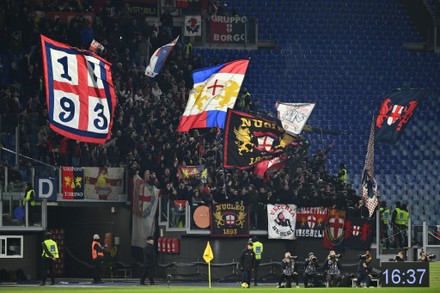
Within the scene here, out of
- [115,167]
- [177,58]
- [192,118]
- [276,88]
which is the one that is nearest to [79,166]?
[115,167]

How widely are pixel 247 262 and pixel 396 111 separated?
39.8 feet

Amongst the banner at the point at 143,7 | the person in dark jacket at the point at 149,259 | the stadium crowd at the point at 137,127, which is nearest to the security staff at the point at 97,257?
the person in dark jacket at the point at 149,259

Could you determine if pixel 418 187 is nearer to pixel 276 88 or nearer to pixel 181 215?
pixel 276 88

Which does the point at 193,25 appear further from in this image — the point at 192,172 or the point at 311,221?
the point at 311,221

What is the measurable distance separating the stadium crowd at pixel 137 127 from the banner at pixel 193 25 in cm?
360

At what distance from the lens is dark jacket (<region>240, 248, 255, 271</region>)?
4362cm

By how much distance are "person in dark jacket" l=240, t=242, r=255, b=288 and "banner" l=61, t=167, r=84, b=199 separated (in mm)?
6496

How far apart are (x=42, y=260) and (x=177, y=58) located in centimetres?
1180

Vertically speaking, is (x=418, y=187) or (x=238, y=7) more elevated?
(x=238, y=7)

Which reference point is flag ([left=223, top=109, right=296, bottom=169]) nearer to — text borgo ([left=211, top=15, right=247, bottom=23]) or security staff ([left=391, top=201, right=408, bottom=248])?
security staff ([left=391, top=201, right=408, bottom=248])

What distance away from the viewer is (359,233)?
48656 millimetres

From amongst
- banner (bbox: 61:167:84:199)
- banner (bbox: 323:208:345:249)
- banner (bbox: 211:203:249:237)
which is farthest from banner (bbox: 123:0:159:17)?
banner (bbox: 323:208:345:249)

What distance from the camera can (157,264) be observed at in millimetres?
48031

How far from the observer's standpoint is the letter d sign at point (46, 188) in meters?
45.3
